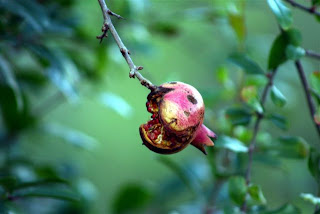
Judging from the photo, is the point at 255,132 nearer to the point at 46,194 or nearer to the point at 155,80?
the point at 46,194

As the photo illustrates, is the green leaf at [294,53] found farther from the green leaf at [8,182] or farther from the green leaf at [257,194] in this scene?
the green leaf at [8,182]

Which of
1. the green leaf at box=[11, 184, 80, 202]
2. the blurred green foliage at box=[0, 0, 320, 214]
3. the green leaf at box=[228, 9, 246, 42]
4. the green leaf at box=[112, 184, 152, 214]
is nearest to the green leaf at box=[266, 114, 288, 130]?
the blurred green foliage at box=[0, 0, 320, 214]

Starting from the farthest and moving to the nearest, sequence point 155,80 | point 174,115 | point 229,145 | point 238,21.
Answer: point 155,80, point 238,21, point 229,145, point 174,115

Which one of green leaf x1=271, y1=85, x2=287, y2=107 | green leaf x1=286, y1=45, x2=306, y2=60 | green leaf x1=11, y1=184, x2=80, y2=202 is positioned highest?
green leaf x1=11, y1=184, x2=80, y2=202

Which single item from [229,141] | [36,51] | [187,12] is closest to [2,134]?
[36,51]

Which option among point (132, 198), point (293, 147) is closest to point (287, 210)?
point (293, 147)

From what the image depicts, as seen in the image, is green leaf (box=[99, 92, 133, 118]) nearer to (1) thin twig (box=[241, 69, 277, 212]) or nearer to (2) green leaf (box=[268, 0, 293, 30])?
(1) thin twig (box=[241, 69, 277, 212])
